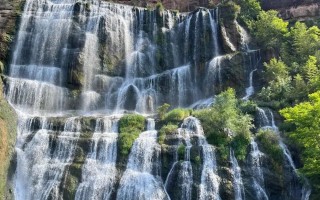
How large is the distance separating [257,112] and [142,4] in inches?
1180

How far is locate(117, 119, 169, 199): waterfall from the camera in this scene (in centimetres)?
2683

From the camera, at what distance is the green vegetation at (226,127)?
2902 centimetres

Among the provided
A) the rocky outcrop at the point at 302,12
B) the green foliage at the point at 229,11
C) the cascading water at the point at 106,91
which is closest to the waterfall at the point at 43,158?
the cascading water at the point at 106,91

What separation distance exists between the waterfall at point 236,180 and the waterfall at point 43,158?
11.5m

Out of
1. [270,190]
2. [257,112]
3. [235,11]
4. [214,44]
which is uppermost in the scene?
[235,11]

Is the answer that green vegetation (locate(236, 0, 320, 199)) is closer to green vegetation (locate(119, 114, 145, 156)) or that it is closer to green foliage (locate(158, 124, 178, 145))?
green foliage (locate(158, 124, 178, 145))

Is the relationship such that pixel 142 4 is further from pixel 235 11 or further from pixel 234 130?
pixel 234 130

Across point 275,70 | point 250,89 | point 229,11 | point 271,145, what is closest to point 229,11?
point 229,11

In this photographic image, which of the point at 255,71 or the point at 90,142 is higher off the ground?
the point at 255,71

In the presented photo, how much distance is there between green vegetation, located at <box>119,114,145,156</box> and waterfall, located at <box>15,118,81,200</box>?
11.2 ft

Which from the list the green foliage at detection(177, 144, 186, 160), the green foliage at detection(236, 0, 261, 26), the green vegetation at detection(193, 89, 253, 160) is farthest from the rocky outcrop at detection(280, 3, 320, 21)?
the green foliage at detection(177, 144, 186, 160)

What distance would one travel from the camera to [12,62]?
140 feet

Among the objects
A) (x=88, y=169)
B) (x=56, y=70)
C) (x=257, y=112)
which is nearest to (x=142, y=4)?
(x=56, y=70)

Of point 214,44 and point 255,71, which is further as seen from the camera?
point 214,44
